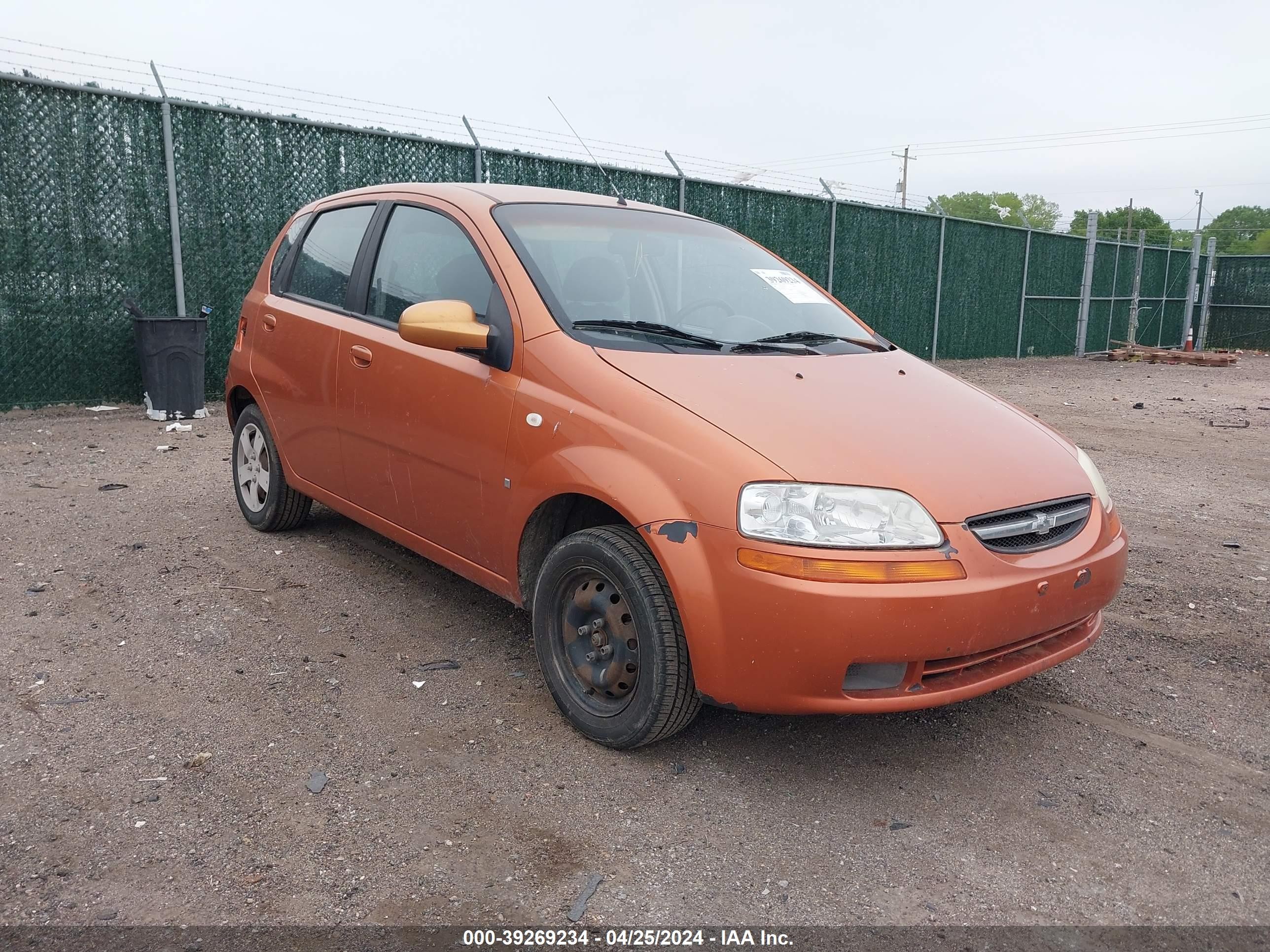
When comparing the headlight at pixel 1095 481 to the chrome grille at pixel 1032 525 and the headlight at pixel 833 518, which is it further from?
the headlight at pixel 833 518

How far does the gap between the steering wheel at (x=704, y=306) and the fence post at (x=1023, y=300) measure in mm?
17288

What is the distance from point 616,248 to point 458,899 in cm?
240

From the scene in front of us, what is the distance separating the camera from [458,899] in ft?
7.50

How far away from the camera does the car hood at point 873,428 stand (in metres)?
2.68

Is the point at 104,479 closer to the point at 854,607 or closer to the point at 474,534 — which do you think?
the point at 474,534

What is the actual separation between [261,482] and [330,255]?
4.36ft

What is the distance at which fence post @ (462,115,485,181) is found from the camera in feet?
33.7

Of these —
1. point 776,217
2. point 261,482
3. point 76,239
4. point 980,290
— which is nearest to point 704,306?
point 261,482

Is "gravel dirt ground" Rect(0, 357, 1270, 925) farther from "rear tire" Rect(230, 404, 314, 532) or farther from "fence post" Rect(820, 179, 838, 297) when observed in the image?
"fence post" Rect(820, 179, 838, 297)

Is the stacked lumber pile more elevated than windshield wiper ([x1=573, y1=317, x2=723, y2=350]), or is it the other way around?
windshield wiper ([x1=573, y1=317, x2=723, y2=350])

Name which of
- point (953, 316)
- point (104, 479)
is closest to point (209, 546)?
point (104, 479)

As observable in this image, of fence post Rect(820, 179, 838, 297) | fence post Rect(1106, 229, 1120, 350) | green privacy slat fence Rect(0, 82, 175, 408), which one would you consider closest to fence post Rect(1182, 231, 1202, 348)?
fence post Rect(1106, 229, 1120, 350)

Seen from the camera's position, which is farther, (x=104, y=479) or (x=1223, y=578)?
(x=104, y=479)

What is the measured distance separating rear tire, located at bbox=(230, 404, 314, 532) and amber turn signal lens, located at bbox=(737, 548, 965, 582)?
9.76ft
